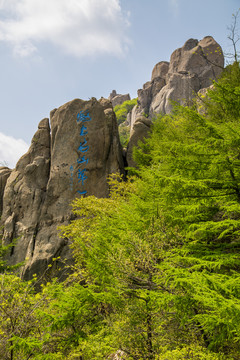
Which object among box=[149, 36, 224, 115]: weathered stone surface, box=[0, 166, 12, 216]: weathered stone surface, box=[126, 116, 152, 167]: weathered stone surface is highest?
box=[149, 36, 224, 115]: weathered stone surface

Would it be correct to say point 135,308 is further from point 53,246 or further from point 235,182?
point 53,246

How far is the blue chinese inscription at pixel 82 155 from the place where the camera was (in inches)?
577

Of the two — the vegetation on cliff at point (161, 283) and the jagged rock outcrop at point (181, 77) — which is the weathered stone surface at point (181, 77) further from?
the vegetation on cliff at point (161, 283)

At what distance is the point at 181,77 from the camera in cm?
3591

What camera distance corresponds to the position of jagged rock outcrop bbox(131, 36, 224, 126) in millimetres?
35125

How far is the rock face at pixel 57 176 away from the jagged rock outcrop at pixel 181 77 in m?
20.3

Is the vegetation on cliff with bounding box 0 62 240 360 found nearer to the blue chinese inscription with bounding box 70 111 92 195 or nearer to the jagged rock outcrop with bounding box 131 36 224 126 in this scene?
the blue chinese inscription with bounding box 70 111 92 195

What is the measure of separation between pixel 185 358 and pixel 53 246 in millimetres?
10603

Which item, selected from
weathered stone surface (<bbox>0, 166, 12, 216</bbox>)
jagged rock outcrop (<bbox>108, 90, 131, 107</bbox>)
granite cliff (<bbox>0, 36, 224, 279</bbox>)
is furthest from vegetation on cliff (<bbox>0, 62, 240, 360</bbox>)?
jagged rock outcrop (<bbox>108, 90, 131, 107</bbox>)

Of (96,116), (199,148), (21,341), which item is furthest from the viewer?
(96,116)

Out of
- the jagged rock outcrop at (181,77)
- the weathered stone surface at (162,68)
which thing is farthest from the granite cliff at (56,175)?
the weathered stone surface at (162,68)

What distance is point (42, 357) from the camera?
371 centimetres

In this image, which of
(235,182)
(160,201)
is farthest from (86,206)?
(235,182)

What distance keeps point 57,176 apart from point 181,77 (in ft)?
96.5
